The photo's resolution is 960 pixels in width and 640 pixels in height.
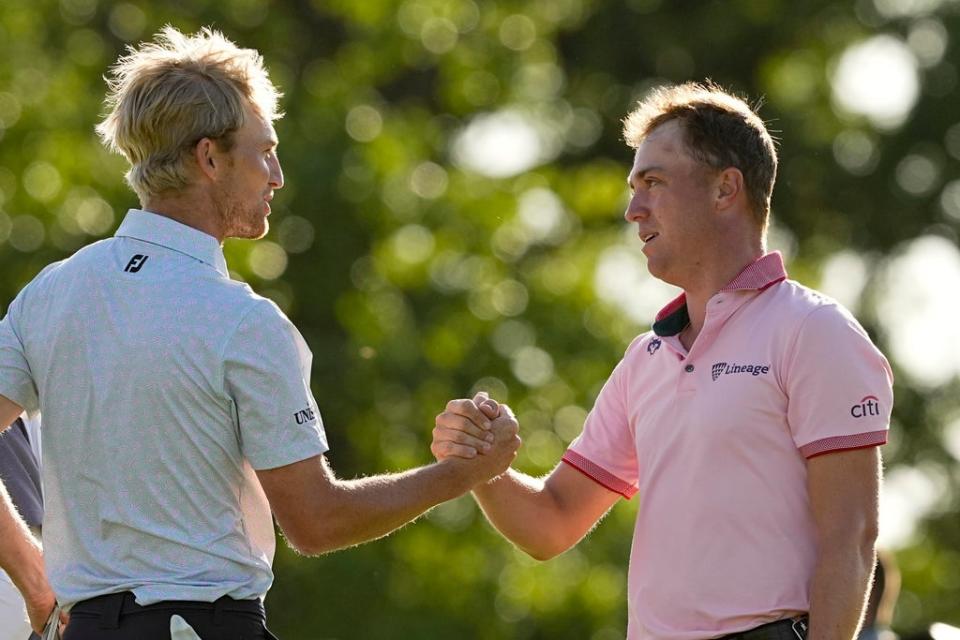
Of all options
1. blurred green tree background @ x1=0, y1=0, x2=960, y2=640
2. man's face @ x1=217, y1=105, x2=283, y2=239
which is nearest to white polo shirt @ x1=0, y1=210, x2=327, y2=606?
man's face @ x1=217, y1=105, x2=283, y2=239

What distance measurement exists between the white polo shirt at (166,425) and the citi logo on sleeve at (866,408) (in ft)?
4.12

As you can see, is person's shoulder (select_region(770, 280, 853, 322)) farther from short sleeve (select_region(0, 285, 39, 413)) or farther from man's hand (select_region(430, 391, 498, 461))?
short sleeve (select_region(0, 285, 39, 413))

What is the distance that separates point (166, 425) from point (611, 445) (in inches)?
59.7


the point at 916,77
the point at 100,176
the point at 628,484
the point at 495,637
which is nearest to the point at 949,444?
the point at 916,77

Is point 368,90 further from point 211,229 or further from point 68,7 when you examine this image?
point 211,229

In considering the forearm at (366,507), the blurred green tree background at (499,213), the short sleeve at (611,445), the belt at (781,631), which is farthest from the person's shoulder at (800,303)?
the blurred green tree background at (499,213)

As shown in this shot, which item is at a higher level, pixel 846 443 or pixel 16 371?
pixel 846 443

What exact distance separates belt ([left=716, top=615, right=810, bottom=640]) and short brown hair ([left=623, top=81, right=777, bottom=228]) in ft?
3.62

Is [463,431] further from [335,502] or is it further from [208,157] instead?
[208,157]

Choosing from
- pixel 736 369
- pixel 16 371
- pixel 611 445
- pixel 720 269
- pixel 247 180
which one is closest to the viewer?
pixel 16 371

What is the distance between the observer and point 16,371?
15.2 feet

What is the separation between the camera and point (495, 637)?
1794 cm

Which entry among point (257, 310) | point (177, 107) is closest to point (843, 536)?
point (257, 310)

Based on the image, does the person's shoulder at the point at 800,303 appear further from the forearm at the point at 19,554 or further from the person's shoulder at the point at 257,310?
the forearm at the point at 19,554
